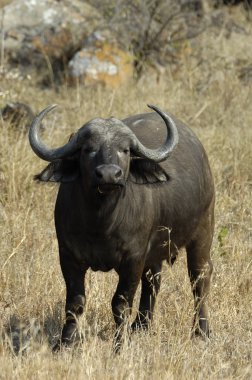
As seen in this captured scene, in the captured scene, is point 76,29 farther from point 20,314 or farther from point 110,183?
point 110,183

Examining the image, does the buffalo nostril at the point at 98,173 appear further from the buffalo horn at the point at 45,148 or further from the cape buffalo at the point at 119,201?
the buffalo horn at the point at 45,148

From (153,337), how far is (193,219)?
2.99 feet

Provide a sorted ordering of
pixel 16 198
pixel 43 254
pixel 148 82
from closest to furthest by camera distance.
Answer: pixel 43 254
pixel 16 198
pixel 148 82

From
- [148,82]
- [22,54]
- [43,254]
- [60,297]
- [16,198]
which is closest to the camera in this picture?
[60,297]

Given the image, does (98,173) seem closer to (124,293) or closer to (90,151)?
(90,151)

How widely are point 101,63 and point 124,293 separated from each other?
690 centimetres

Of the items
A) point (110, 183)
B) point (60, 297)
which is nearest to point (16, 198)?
point (60, 297)

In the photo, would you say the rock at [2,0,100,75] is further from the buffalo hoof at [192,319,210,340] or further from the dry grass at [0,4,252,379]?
the buffalo hoof at [192,319,210,340]

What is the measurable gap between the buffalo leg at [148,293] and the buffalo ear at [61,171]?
3.66 ft

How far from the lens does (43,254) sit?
6.55 metres

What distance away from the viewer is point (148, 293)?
5.97 meters

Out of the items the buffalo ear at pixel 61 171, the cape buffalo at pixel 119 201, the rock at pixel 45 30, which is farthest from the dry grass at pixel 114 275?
the rock at pixel 45 30

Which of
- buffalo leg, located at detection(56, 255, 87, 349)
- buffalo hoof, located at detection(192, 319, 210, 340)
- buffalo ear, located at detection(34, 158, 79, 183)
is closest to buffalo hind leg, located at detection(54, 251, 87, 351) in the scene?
buffalo leg, located at detection(56, 255, 87, 349)

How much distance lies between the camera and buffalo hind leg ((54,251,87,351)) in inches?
200
